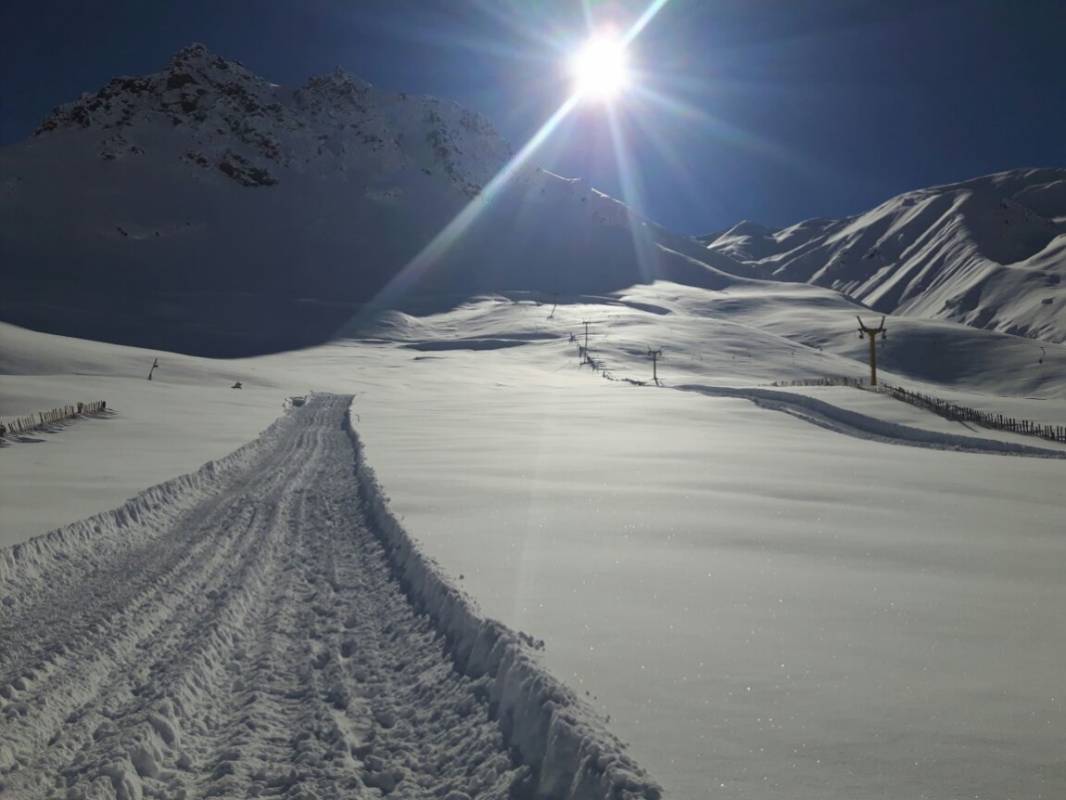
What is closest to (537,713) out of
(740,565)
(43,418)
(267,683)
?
(267,683)

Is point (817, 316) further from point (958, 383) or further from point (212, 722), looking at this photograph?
point (212, 722)

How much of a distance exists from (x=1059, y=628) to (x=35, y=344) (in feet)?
209

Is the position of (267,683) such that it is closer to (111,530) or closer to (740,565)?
(740,565)

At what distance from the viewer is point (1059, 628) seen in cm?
659

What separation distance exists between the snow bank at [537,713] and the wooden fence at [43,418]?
18.8 m

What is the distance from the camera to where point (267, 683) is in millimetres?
5848

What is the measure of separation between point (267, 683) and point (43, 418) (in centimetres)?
2186

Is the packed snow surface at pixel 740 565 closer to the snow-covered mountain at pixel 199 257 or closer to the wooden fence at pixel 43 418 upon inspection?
the wooden fence at pixel 43 418

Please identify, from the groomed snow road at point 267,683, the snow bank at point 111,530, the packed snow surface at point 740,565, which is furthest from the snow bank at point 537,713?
the snow bank at point 111,530

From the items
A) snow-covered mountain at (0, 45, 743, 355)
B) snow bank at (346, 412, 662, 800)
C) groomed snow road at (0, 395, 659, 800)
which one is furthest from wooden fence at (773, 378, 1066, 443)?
snow-covered mountain at (0, 45, 743, 355)

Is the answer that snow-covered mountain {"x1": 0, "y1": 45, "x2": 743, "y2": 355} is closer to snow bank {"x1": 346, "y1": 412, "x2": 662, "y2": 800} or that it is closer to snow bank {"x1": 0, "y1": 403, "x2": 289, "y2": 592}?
snow bank {"x1": 0, "y1": 403, "x2": 289, "y2": 592}

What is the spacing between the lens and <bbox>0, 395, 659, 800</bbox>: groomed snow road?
462 centimetres

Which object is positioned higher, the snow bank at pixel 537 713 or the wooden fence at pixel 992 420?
the wooden fence at pixel 992 420

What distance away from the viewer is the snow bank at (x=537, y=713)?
167 inches
